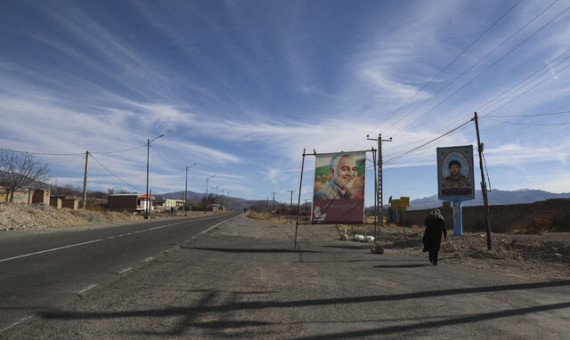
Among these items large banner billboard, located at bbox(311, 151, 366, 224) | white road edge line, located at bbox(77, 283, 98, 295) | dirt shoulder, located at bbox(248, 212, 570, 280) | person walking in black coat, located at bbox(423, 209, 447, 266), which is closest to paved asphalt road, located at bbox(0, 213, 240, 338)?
white road edge line, located at bbox(77, 283, 98, 295)

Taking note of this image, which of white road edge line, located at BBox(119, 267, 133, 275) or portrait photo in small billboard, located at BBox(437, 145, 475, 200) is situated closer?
white road edge line, located at BBox(119, 267, 133, 275)

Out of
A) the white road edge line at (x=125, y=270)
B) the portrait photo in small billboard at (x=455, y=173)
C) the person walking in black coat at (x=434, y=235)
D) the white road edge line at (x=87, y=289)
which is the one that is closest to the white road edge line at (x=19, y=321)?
the white road edge line at (x=87, y=289)

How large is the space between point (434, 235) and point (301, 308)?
7647 mm

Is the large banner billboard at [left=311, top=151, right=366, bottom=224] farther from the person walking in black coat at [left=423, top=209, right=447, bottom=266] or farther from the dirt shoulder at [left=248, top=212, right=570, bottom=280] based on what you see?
the dirt shoulder at [left=248, top=212, right=570, bottom=280]

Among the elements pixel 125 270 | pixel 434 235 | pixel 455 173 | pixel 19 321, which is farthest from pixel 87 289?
pixel 455 173

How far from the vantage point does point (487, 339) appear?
381cm

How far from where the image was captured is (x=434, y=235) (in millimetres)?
11242

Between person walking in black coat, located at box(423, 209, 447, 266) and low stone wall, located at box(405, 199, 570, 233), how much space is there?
50.6 ft

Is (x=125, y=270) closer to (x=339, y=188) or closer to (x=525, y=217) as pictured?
(x=339, y=188)

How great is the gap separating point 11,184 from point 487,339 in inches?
2292

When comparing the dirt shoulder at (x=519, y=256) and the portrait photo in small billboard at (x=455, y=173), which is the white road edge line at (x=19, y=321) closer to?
the dirt shoulder at (x=519, y=256)

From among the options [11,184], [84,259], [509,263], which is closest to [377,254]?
[509,263]

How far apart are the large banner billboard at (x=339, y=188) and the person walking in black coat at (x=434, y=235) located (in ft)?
8.99

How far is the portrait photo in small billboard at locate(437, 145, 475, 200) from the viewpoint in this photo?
20.8 m
